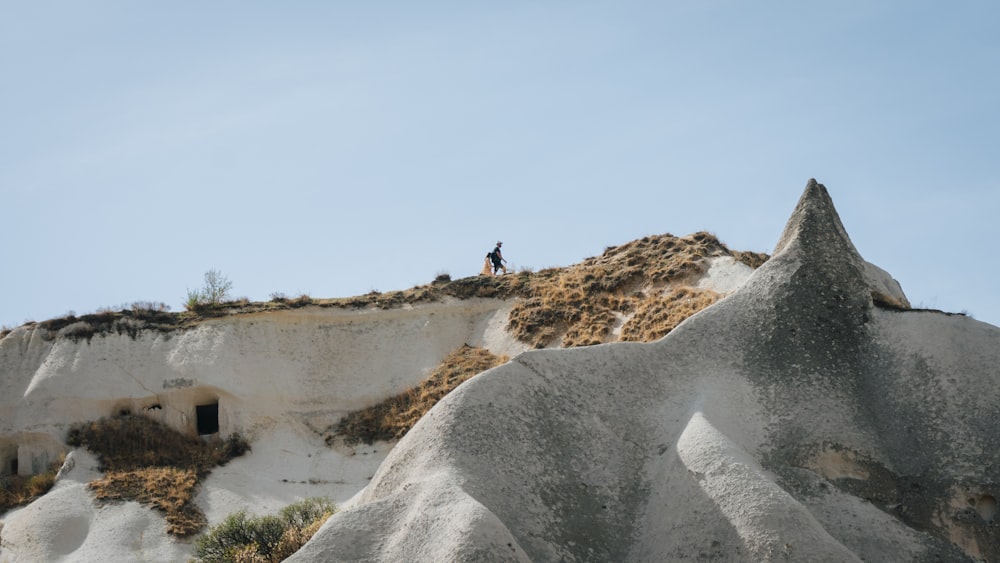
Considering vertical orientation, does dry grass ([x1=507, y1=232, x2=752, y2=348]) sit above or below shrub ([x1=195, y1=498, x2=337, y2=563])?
above

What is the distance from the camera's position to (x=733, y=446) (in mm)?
13594

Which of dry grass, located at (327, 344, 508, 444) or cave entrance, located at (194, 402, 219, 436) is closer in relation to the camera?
dry grass, located at (327, 344, 508, 444)

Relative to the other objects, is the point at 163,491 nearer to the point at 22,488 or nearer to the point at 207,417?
the point at 22,488

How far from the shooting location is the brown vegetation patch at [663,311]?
88.5 feet

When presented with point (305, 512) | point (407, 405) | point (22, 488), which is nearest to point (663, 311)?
point (407, 405)

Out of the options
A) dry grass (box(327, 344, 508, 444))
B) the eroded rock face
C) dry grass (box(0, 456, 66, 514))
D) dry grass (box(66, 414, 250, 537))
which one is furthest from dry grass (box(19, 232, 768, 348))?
the eroded rock face

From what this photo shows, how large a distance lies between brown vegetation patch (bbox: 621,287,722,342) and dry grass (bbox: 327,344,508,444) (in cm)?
354

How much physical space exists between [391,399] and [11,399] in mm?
9118

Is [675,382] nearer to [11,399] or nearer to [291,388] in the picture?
[291,388]

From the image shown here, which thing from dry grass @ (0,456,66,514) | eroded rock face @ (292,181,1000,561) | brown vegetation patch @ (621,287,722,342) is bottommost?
dry grass @ (0,456,66,514)

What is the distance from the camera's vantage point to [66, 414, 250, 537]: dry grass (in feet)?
94.3

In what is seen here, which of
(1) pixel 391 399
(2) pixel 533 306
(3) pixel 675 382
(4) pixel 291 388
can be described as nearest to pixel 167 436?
(4) pixel 291 388

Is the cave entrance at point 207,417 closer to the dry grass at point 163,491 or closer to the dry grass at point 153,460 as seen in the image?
the dry grass at point 153,460

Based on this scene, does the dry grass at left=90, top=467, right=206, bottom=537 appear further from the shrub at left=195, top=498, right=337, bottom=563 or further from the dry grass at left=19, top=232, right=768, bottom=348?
the dry grass at left=19, top=232, right=768, bottom=348
